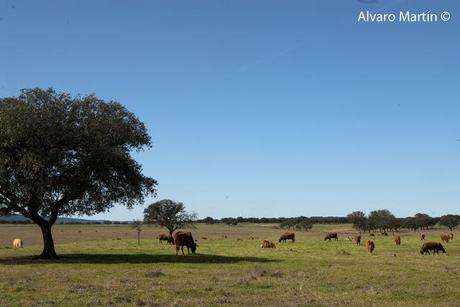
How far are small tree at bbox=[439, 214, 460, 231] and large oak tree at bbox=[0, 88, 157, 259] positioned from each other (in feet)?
447

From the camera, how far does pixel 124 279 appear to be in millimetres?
23734

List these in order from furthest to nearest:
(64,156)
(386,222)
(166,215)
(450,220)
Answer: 1. (450,220)
2. (386,222)
3. (166,215)
4. (64,156)

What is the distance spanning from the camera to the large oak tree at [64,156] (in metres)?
36.3

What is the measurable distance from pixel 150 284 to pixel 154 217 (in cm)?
7516

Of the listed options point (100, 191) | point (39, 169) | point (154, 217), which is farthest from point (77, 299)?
point (154, 217)

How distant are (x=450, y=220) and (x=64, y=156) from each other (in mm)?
143261

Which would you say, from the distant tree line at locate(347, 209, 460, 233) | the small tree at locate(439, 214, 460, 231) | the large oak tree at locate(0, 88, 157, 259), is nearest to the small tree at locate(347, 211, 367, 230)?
the distant tree line at locate(347, 209, 460, 233)

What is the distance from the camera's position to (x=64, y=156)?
3819 centimetres

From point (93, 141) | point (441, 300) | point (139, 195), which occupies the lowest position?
point (441, 300)

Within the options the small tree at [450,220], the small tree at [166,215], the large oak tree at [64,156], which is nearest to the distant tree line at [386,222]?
the small tree at [450,220]

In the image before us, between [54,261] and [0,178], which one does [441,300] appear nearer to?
[54,261]

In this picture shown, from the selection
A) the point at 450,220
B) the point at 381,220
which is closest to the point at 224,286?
the point at 381,220

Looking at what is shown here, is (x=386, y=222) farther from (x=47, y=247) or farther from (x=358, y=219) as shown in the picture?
(x=47, y=247)

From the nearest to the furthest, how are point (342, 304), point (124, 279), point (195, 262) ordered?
1. point (342, 304)
2. point (124, 279)
3. point (195, 262)
